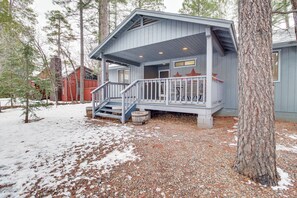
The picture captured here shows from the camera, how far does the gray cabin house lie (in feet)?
15.6

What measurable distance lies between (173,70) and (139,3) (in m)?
8.39

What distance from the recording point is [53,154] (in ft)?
9.90

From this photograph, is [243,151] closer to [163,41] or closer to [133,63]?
[163,41]

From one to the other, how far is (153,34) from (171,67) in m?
2.81

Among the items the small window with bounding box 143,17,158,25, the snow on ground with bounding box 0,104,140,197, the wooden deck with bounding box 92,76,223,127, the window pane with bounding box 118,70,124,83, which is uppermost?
the small window with bounding box 143,17,158,25

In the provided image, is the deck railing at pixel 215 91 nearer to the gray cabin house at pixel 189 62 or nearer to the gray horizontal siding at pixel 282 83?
the gray cabin house at pixel 189 62

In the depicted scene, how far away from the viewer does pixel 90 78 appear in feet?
63.3

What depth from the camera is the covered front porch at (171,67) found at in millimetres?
4750

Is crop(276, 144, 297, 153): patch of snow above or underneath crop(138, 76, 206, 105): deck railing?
underneath

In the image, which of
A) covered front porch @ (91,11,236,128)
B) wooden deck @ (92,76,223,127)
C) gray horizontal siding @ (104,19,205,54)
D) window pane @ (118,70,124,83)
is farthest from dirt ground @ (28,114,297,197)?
window pane @ (118,70,124,83)

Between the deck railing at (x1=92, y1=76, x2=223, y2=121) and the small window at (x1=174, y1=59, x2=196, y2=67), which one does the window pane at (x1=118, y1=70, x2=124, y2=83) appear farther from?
the small window at (x1=174, y1=59, x2=196, y2=67)

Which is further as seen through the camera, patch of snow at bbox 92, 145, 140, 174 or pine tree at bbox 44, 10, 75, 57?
pine tree at bbox 44, 10, 75, 57

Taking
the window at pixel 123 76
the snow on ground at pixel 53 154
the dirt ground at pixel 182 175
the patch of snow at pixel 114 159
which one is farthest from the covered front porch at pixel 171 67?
the patch of snow at pixel 114 159

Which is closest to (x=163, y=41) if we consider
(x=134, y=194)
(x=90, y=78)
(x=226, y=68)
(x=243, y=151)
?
(x=226, y=68)
